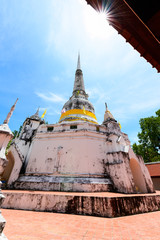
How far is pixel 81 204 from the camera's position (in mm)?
5207

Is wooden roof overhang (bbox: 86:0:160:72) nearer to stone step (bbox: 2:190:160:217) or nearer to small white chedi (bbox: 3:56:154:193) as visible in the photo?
stone step (bbox: 2:190:160:217)

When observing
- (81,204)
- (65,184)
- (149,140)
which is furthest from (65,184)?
(149,140)

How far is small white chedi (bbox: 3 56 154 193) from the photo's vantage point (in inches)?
337

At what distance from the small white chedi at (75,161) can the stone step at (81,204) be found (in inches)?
106

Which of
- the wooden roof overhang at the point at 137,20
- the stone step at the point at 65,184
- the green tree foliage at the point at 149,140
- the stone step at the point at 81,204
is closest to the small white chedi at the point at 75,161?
the stone step at the point at 65,184

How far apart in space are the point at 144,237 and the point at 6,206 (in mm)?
6668

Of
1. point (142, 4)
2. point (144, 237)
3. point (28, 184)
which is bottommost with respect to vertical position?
point (144, 237)

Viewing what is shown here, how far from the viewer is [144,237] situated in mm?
3000

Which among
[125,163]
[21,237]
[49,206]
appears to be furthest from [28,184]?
[125,163]

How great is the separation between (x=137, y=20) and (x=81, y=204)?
674 centimetres

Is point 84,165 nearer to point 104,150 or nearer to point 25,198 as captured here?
point 104,150

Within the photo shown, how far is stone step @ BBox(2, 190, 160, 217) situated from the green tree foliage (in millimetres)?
17085

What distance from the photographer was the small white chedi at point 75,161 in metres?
8.56

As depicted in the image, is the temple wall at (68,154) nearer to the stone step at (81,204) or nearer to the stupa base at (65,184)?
the stupa base at (65,184)
